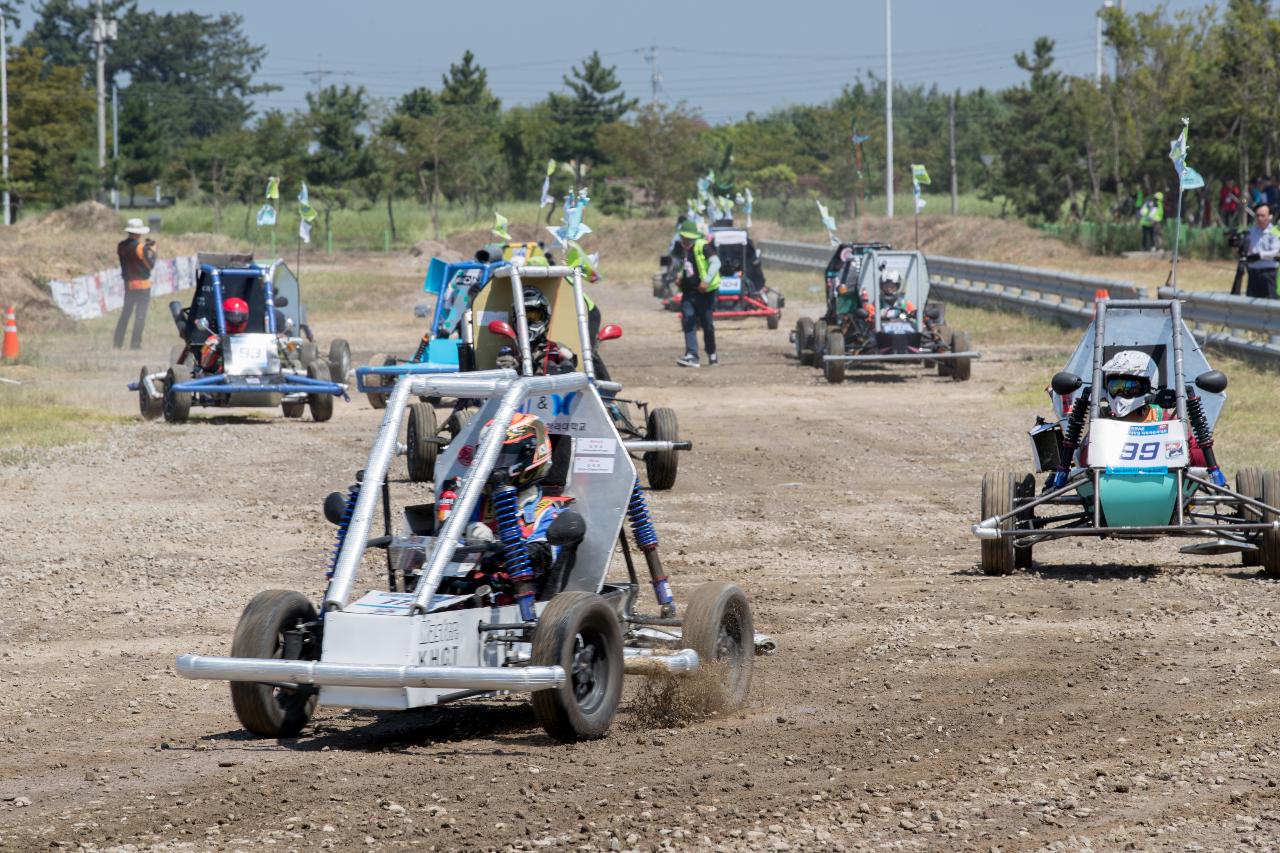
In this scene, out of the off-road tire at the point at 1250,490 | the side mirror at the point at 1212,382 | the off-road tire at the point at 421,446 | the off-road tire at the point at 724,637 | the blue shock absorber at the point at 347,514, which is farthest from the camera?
the off-road tire at the point at 421,446

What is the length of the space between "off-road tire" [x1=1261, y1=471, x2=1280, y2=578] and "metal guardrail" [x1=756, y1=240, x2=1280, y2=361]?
9.40 m

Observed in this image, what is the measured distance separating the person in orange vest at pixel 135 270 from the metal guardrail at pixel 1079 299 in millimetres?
14445

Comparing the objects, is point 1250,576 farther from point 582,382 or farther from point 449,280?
point 449,280

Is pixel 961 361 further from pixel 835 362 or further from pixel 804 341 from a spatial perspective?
pixel 804 341

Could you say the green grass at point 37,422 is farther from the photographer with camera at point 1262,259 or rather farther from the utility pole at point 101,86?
the utility pole at point 101,86

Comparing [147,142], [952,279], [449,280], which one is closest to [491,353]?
[449,280]

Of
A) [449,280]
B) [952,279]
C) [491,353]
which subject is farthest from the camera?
[952,279]

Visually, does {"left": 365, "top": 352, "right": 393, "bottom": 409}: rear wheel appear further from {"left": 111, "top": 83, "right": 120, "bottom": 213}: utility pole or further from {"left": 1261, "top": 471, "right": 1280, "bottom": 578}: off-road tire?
{"left": 111, "top": 83, "right": 120, "bottom": 213}: utility pole

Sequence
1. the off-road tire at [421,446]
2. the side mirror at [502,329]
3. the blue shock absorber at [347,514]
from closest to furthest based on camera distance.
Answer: the blue shock absorber at [347,514]
the off-road tire at [421,446]
the side mirror at [502,329]

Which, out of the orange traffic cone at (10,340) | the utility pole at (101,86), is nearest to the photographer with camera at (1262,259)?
the orange traffic cone at (10,340)

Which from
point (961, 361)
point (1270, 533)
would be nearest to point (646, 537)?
point (1270, 533)

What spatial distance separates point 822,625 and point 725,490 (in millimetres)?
5268

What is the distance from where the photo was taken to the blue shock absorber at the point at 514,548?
7410 mm

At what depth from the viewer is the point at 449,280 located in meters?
20.0
